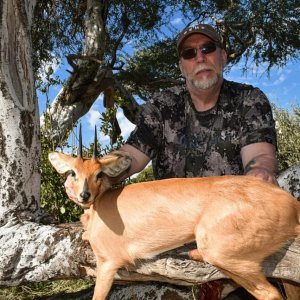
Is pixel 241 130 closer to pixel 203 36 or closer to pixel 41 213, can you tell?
pixel 203 36

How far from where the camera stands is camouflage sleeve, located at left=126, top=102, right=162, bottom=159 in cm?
517

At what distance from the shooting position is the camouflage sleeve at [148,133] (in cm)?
517

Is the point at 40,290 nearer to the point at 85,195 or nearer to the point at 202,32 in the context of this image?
the point at 85,195

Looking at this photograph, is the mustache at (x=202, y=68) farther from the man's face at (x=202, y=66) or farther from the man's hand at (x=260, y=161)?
the man's hand at (x=260, y=161)

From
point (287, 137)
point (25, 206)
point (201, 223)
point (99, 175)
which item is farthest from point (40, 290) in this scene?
point (287, 137)

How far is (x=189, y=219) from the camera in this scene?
11.0ft

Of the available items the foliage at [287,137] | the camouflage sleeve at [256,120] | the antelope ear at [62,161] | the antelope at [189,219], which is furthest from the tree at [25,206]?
the foliage at [287,137]

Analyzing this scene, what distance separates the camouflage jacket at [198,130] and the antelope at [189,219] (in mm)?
1427

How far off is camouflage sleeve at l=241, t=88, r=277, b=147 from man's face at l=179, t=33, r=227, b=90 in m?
0.43

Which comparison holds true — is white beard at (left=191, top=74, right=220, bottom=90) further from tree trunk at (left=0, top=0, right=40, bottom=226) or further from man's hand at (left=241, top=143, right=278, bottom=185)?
tree trunk at (left=0, top=0, right=40, bottom=226)

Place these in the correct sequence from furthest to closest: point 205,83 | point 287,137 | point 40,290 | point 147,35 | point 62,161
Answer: point 147,35
point 287,137
point 40,290
point 205,83
point 62,161

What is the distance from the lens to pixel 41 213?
5.45m

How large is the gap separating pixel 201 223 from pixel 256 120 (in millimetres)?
1969

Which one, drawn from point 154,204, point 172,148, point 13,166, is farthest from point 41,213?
A: point 154,204
